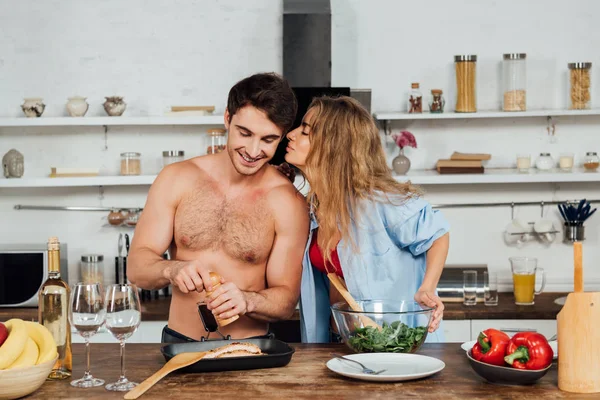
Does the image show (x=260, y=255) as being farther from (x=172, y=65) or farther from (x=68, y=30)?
(x=68, y=30)

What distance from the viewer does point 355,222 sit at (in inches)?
117

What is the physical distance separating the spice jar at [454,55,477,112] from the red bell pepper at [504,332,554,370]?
9.04 feet

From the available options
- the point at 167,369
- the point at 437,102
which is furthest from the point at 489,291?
the point at 167,369

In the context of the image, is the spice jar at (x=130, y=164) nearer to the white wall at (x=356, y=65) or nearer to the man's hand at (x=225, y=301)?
the white wall at (x=356, y=65)

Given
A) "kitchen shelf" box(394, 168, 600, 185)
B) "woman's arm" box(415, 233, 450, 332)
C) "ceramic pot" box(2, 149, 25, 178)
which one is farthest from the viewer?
"ceramic pot" box(2, 149, 25, 178)

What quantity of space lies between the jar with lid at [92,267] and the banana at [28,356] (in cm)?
266

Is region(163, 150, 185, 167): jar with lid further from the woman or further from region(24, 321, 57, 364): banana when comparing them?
region(24, 321, 57, 364): banana

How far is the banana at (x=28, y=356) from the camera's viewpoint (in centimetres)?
188

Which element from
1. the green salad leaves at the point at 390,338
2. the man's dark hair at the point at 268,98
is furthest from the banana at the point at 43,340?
the man's dark hair at the point at 268,98

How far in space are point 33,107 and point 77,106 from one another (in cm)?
25

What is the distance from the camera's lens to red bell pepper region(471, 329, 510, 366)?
1.96 metres

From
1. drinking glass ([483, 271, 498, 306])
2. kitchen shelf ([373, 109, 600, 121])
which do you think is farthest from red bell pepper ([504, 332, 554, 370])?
kitchen shelf ([373, 109, 600, 121])

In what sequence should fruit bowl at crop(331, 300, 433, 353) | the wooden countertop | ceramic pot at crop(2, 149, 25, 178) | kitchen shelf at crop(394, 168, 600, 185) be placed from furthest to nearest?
1. ceramic pot at crop(2, 149, 25, 178)
2. kitchen shelf at crop(394, 168, 600, 185)
3. the wooden countertop
4. fruit bowl at crop(331, 300, 433, 353)

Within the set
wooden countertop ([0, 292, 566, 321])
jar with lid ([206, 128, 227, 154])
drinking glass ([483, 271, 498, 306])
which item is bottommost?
wooden countertop ([0, 292, 566, 321])
